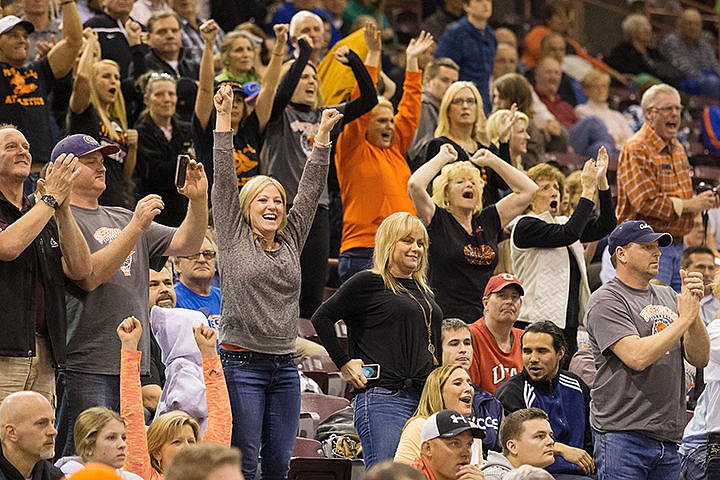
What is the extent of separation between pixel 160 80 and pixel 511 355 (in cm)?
305

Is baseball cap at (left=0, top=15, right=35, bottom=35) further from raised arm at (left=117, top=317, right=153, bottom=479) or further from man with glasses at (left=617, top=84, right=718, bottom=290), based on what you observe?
man with glasses at (left=617, top=84, right=718, bottom=290)

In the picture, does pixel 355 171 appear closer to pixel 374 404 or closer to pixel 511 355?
pixel 511 355

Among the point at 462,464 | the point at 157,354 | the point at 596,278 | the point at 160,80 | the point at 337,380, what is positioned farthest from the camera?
the point at 596,278

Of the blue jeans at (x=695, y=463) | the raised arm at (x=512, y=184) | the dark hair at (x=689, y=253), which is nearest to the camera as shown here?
the blue jeans at (x=695, y=463)

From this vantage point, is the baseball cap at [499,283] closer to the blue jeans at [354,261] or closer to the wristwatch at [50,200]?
the blue jeans at [354,261]

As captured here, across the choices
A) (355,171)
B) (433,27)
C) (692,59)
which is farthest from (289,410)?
(692,59)

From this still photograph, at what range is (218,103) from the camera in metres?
6.07

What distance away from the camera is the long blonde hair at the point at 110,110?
833 centimetres

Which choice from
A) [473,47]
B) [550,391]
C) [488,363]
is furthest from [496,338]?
[473,47]

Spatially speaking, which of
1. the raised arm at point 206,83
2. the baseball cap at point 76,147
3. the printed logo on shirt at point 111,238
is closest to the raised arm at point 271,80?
the raised arm at point 206,83

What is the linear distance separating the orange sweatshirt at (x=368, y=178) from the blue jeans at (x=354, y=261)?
3 centimetres

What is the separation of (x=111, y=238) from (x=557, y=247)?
3206mm

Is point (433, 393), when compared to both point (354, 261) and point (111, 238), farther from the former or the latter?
point (354, 261)

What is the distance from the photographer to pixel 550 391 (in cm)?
689
